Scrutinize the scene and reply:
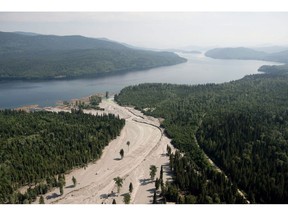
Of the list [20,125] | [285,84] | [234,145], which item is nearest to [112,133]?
[20,125]

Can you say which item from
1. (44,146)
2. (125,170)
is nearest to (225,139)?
(125,170)

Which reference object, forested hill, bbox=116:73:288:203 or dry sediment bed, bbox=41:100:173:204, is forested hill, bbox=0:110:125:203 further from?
forested hill, bbox=116:73:288:203

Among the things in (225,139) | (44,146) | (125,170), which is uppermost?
(225,139)

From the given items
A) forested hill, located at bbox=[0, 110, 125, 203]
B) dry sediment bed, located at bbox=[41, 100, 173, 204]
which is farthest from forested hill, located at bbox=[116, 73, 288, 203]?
forested hill, located at bbox=[0, 110, 125, 203]

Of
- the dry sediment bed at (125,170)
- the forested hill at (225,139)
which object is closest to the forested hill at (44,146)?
the dry sediment bed at (125,170)

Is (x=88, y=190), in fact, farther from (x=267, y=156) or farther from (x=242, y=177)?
(x=267, y=156)

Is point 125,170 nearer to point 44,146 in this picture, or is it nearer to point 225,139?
point 44,146
